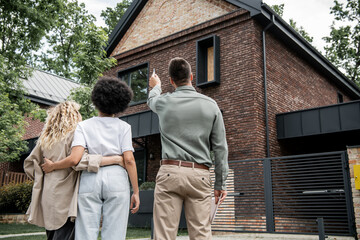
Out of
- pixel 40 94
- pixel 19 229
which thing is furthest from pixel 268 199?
pixel 40 94

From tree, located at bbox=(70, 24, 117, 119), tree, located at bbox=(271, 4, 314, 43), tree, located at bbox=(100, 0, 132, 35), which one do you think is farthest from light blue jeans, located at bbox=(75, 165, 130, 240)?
tree, located at bbox=(100, 0, 132, 35)

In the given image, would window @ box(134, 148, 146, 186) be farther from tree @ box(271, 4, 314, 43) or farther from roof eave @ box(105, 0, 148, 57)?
tree @ box(271, 4, 314, 43)

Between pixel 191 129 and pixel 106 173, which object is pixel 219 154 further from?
pixel 106 173

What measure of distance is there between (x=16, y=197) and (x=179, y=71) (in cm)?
1401

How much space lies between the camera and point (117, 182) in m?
2.94

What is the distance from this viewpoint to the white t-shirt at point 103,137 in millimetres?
3055

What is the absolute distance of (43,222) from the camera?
10.4 ft

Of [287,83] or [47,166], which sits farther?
[287,83]

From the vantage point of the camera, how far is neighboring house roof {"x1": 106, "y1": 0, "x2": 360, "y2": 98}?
458 inches

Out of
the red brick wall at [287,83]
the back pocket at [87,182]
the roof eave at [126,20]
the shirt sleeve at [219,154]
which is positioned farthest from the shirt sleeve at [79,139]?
the roof eave at [126,20]

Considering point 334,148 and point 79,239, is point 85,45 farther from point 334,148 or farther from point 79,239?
point 334,148

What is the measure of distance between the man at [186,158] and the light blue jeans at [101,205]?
37cm

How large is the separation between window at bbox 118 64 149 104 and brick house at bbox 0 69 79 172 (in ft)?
21.2

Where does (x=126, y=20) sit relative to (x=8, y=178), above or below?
above
